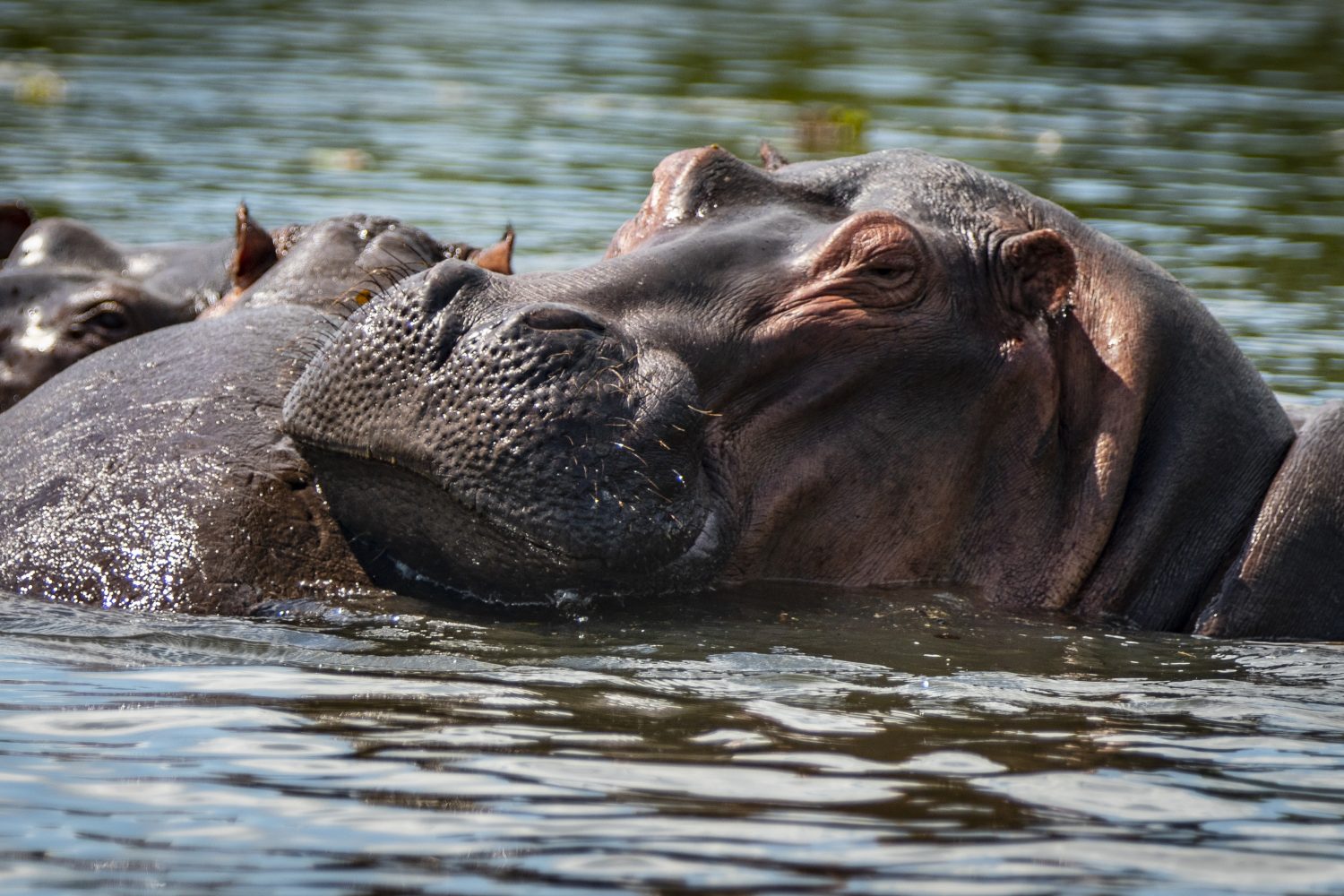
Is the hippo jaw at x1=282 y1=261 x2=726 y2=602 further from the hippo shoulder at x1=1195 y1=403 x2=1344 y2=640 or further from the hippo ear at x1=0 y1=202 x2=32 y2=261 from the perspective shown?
the hippo ear at x1=0 y1=202 x2=32 y2=261

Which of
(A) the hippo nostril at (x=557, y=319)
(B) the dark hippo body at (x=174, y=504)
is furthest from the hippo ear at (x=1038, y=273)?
(B) the dark hippo body at (x=174, y=504)

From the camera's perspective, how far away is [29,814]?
3754mm

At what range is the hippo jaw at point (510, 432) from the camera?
15.8 feet

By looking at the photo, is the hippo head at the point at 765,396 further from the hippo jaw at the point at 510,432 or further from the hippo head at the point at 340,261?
the hippo head at the point at 340,261

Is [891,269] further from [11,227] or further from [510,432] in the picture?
[11,227]

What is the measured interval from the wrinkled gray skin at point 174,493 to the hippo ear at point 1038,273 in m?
1.68

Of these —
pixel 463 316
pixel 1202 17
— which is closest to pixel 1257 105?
pixel 1202 17

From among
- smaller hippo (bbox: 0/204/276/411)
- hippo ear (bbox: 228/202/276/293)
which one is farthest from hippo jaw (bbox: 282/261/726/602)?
smaller hippo (bbox: 0/204/276/411)

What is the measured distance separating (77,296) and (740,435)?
329cm

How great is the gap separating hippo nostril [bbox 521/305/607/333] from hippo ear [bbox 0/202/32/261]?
4950 mm

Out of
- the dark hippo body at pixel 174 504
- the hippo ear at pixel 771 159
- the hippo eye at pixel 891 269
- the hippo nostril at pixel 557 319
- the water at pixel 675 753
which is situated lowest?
the water at pixel 675 753

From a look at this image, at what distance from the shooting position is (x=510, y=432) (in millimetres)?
4785

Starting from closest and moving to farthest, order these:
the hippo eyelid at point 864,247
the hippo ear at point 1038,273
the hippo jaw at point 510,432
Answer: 1. the hippo jaw at point 510,432
2. the hippo eyelid at point 864,247
3. the hippo ear at point 1038,273

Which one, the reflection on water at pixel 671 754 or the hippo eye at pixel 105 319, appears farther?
the hippo eye at pixel 105 319
